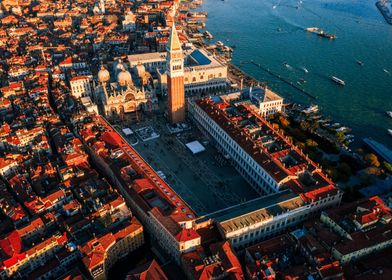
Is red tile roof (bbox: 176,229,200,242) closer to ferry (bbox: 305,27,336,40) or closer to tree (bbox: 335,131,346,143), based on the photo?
tree (bbox: 335,131,346,143)

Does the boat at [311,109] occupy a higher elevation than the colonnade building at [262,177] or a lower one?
lower

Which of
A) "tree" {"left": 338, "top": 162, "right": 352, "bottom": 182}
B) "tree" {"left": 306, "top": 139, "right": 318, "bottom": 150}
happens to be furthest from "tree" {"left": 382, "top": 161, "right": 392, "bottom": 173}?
"tree" {"left": 306, "top": 139, "right": 318, "bottom": 150}

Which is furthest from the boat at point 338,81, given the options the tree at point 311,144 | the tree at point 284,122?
the tree at point 311,144

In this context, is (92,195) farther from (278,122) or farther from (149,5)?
(149,5)

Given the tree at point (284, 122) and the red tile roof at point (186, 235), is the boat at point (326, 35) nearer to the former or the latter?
the tree at point (284, 122)

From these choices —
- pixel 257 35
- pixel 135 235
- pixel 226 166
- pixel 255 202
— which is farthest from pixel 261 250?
pixel 257 35
